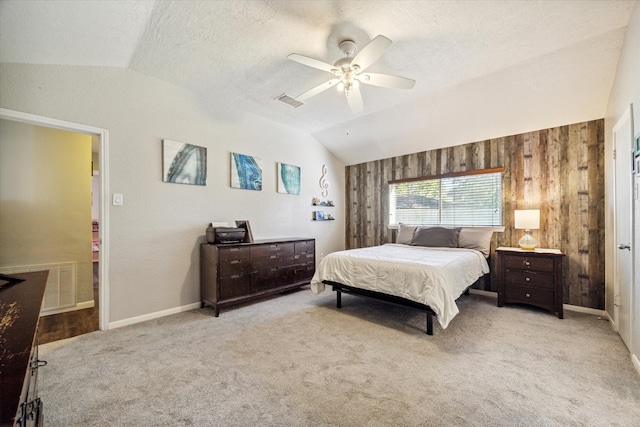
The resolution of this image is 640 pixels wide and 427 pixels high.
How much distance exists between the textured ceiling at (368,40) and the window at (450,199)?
78 centimetres

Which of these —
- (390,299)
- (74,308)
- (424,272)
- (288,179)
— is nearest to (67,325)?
(74,308)

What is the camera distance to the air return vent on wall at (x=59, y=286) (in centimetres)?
327

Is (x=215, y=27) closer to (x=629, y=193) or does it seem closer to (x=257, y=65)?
(x=257, y=65)

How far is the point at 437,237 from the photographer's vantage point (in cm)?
407

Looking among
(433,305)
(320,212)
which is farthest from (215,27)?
(320,212)

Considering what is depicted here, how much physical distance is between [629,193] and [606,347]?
134 cm

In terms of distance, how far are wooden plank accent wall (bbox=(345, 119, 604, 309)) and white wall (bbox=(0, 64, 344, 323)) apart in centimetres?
354

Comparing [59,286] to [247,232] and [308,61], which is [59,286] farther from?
[308,61]

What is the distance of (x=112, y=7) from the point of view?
78.8 inches

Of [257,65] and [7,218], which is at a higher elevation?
[257,65]

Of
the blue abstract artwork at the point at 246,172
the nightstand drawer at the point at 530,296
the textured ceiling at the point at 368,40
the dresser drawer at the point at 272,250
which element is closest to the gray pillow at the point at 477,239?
the nightstand drawer at the point at 530,296

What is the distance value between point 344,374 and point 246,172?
3.05 metres

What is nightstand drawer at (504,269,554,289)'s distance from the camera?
3135 millimetres

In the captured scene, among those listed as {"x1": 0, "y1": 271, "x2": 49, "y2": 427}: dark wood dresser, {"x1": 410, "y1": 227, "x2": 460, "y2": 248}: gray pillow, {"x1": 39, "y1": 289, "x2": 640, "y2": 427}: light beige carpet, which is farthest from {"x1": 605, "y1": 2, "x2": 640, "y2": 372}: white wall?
{"x1": 0, "y1": 271, "x2": 49, "y2": 427}: dark wood dresser
